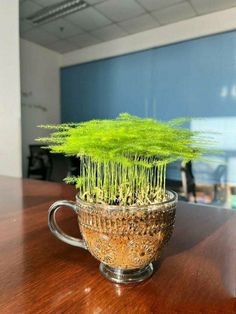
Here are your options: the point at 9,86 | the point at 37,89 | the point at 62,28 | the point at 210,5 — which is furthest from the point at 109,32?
the point at 9,86

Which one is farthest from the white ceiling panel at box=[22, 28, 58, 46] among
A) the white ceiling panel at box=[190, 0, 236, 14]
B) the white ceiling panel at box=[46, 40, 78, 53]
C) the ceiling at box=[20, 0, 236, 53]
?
the white ceiling panel at box=[190, 0, 236, 14]

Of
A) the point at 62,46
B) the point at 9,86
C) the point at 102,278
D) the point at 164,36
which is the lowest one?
the point at 102,278

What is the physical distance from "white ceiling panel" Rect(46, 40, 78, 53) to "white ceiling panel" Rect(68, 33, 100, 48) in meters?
0.11

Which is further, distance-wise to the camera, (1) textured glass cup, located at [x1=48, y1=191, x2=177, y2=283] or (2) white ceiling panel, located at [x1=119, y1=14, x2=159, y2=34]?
(2) white ceiling panel, located at [x1=119, y1=14, x2=159, y2=34]

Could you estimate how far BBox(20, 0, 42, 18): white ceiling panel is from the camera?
139 inches

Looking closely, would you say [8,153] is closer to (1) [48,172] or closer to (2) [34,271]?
(1) [48,172]

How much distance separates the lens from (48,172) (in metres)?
4.49

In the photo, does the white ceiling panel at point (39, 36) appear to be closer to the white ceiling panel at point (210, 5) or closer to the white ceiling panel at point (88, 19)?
the white ceiling panel at point (88, 19)

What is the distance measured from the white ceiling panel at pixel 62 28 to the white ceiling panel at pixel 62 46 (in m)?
0.27

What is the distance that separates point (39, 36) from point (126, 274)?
16.2 ft

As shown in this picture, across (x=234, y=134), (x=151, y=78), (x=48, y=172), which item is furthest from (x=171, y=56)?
(x=48, y=172)

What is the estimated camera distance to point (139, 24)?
4035 mm

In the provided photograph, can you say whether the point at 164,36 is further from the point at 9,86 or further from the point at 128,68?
the point at 9,86

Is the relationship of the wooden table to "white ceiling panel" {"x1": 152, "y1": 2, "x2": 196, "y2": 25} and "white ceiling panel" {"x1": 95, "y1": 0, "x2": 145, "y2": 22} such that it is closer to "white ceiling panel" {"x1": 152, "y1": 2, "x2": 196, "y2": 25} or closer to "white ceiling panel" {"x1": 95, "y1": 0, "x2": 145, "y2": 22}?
"white ceiling panel" {"x1": 95, "y1": 0, "x2": 145, "y2": 22}
